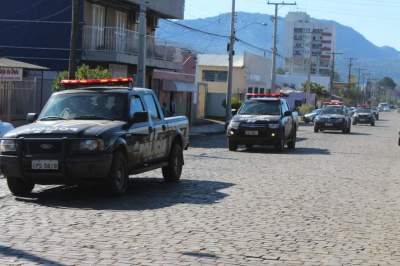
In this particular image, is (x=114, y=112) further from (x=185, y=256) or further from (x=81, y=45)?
(x=81, y=45)

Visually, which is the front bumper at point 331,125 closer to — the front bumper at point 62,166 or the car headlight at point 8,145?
the front bumper at point 62,166

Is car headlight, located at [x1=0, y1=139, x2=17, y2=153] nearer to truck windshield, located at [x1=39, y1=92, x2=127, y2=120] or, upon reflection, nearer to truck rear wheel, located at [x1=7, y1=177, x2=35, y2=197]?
truck rear wheel, located at [x1=7, y1=177, x2=35, y2=197]

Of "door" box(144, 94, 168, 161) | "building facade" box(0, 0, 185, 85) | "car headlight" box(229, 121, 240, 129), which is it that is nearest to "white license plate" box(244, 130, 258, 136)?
"car headlight" box(229, 121, 240, 129)

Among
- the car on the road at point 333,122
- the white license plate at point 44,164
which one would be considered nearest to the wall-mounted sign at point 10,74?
the white license plate at point 44,164

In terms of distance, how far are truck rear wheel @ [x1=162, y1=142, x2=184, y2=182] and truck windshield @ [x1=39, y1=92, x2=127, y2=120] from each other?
2.05 m

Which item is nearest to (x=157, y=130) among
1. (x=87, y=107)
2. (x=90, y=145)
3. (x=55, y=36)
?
(x=87, y=107)

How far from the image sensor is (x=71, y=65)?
23.7 metres

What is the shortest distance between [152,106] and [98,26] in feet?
70.5

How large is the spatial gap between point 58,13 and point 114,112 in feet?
72.6

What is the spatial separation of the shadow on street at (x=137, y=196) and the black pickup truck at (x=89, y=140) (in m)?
0.32

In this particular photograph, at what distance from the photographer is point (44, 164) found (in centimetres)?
1133

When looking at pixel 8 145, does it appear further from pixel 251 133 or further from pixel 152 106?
pixel 251 133

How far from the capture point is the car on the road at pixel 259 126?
24.2 metres

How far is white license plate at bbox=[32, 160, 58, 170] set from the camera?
1130 cm
